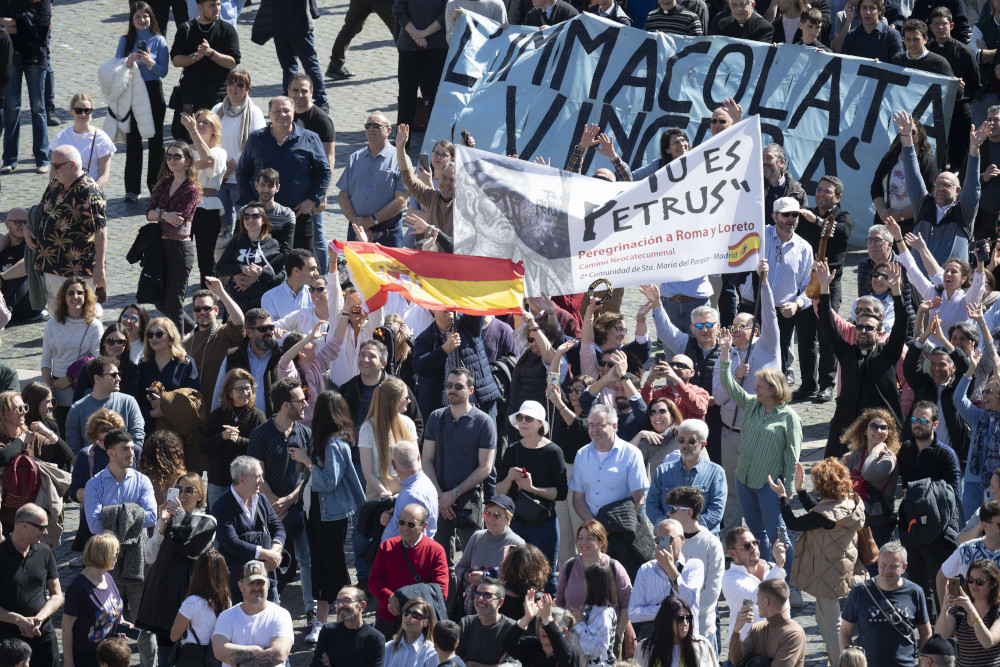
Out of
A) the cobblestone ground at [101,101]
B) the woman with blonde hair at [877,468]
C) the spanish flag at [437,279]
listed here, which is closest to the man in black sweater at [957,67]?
the cobblestone ground at [101,101]

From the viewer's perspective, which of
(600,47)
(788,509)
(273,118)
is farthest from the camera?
(600,47)

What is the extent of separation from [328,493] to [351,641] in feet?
6.32

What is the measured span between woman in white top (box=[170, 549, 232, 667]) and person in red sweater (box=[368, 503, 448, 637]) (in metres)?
1.00

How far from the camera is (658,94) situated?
64.6 ft

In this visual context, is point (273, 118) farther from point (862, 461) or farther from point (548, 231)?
point (862, 461)

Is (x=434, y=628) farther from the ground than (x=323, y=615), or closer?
farther from the ground

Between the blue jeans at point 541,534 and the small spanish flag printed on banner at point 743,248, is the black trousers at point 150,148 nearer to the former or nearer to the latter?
the blue jeans at point 541,534

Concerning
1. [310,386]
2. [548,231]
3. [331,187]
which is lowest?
[331,187]

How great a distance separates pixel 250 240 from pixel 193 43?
4.94 m

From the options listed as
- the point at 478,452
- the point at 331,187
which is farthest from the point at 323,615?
the point at 331,187

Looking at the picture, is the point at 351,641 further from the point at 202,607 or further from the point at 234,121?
the point at 234,121

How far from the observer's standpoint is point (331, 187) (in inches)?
835

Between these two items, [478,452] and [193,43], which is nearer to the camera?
[478,452]

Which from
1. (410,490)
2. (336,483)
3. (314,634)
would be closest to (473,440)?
(410,490)
